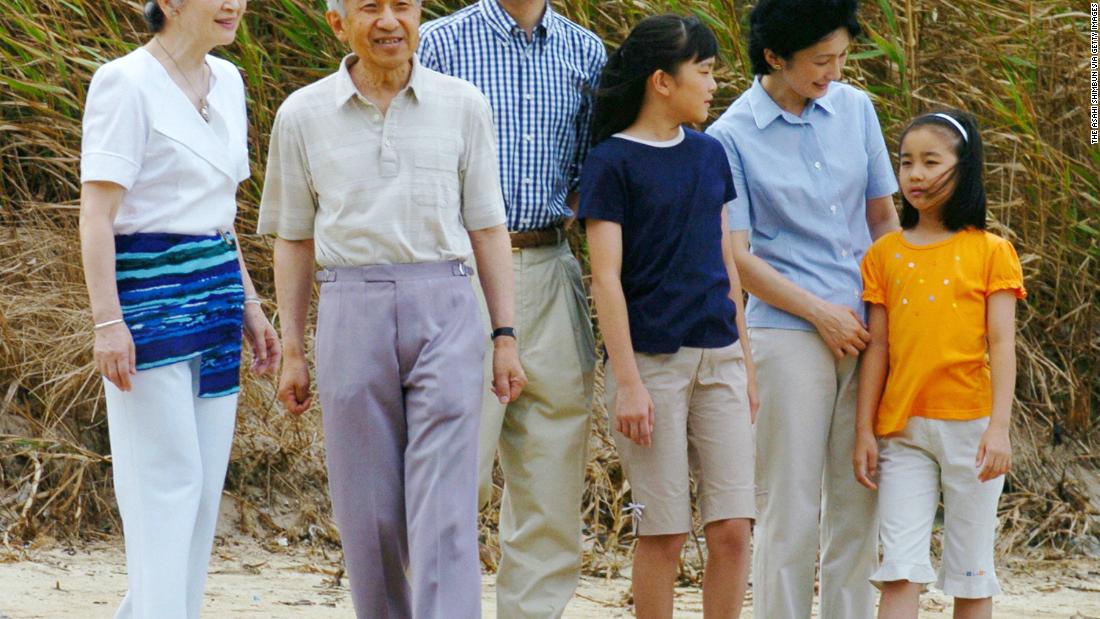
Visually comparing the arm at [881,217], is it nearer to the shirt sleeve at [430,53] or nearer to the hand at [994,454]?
the hand at [994,454]

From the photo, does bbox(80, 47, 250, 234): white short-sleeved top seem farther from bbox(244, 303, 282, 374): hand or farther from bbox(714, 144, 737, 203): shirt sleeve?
bbox(714, 144, 737, 203): shirt sleeve

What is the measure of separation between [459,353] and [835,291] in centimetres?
104

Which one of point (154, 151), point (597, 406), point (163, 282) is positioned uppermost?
point (154, 151)

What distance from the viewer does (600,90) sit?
381 centimetres

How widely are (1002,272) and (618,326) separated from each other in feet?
2.98

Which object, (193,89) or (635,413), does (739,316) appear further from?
(193,89)

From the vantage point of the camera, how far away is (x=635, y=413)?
3.63 metres

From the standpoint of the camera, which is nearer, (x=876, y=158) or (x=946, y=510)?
(x=946, y=510)

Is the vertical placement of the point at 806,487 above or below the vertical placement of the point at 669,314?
below

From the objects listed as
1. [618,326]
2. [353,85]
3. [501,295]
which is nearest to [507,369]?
[501,295]

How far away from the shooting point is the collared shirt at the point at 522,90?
12.6ft

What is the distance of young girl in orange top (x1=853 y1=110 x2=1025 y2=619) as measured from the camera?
370 cm

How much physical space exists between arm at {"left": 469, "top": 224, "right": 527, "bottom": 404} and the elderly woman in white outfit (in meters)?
0.55

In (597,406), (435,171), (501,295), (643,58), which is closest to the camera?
(435,171)
